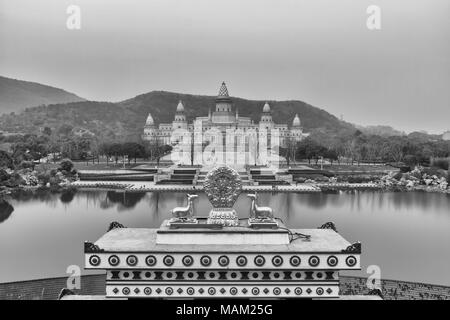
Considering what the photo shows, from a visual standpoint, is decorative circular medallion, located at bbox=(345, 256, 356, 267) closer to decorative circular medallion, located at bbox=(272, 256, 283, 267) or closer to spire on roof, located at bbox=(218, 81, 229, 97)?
decorative circular medallion, located at bbox=(272, 256, 283, 267)

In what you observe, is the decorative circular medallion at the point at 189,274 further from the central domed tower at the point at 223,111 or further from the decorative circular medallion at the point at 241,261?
the central domed tower at the point at 223,111

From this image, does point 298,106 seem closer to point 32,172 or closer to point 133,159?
point 133,159

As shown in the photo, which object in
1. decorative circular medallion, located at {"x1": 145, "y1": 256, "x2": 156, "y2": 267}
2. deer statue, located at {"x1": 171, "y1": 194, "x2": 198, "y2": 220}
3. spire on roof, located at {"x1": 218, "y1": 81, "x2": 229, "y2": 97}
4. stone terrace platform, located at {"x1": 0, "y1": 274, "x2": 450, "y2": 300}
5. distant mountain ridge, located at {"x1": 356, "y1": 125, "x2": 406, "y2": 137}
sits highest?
spire on roof, located at {"x1": 218, "y1": 81, "x2": 229, "y2": 97}

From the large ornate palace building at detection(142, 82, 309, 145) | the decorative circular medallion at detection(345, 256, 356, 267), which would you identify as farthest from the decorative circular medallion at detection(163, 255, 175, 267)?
the large ornate palace building at detection(142, 82, 309, 145)

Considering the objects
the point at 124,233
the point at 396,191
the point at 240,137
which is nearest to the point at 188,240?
the point at 124,233

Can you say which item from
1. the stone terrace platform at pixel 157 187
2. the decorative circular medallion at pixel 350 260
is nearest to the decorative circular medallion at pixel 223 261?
the decorative circular medallion at pixel 350 260

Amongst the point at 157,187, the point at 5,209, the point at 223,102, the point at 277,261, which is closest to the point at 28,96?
the point at 223,102

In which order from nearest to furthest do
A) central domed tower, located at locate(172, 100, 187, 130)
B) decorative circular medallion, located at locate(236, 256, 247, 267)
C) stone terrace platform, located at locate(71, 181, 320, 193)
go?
decorative circular medallion, located at locate(236, 256, 247, 267) → stone terrace platform, located at locate(71, 181, 320, 193) → central domed tower, located at locate(172, 100, 187, 130)
